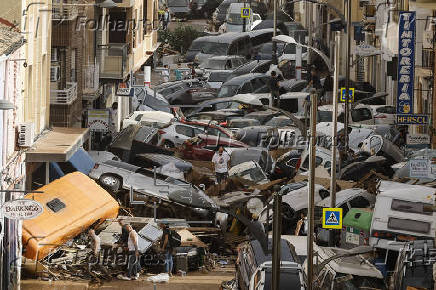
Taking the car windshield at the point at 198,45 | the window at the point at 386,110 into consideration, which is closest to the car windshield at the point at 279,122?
the window at the point at 386,110

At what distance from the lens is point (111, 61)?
159 ft

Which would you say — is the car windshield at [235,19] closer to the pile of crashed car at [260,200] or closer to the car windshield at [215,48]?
the car windshield at [215,48]

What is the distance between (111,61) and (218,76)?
59.8ft

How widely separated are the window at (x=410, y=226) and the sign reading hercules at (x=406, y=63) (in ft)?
52.0

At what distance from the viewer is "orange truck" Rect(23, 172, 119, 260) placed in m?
28.7

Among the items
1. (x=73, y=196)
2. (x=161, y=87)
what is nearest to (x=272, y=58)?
(x=161, y=87)

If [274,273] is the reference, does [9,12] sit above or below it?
above

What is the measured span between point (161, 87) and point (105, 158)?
2381 cm

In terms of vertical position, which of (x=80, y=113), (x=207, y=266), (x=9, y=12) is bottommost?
(x=207, y=266)

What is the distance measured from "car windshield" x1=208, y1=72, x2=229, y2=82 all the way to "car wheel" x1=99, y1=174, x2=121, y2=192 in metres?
31.4

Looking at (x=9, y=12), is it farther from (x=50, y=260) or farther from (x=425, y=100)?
(x=425, y=100)

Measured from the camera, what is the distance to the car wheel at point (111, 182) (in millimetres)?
34094

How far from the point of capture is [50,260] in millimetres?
28578

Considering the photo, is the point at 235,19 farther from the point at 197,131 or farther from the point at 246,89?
the point at 197,131
